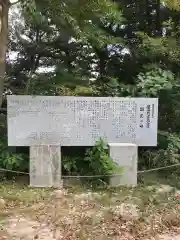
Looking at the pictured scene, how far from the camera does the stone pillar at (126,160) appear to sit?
5.89 meters

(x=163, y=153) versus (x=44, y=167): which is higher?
(x=163, y=153)

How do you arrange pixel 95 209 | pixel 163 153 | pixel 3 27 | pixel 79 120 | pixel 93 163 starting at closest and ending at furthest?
pixel 95 209, pixel 3 27, pixel 93 163, pixel 79 120, pixel 163 153

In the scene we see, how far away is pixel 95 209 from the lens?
15.7 feet

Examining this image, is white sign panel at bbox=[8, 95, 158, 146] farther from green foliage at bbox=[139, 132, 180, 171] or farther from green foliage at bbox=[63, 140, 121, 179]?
green foliage at bbox=[139, 132, 180, 171]

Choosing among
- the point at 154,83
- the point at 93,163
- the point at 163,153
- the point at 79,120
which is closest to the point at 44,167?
the point at 93,163

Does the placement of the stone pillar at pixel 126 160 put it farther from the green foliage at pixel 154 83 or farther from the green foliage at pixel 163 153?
the green foliage at pixel 154 83

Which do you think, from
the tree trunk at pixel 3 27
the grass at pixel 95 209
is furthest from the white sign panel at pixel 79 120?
the grass at pixel 95 209

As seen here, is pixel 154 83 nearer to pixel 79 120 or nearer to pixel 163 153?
pixel 163 153

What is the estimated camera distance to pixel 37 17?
23.7 feet

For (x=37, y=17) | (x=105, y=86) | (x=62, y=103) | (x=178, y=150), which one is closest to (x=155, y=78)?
(x=105, y=86)

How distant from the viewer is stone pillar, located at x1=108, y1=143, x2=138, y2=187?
5887 mm

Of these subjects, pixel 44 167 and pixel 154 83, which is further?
pixel 154 83

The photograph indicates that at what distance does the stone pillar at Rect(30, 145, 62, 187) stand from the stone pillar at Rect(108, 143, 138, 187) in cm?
98

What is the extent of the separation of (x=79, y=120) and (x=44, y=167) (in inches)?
39.6
